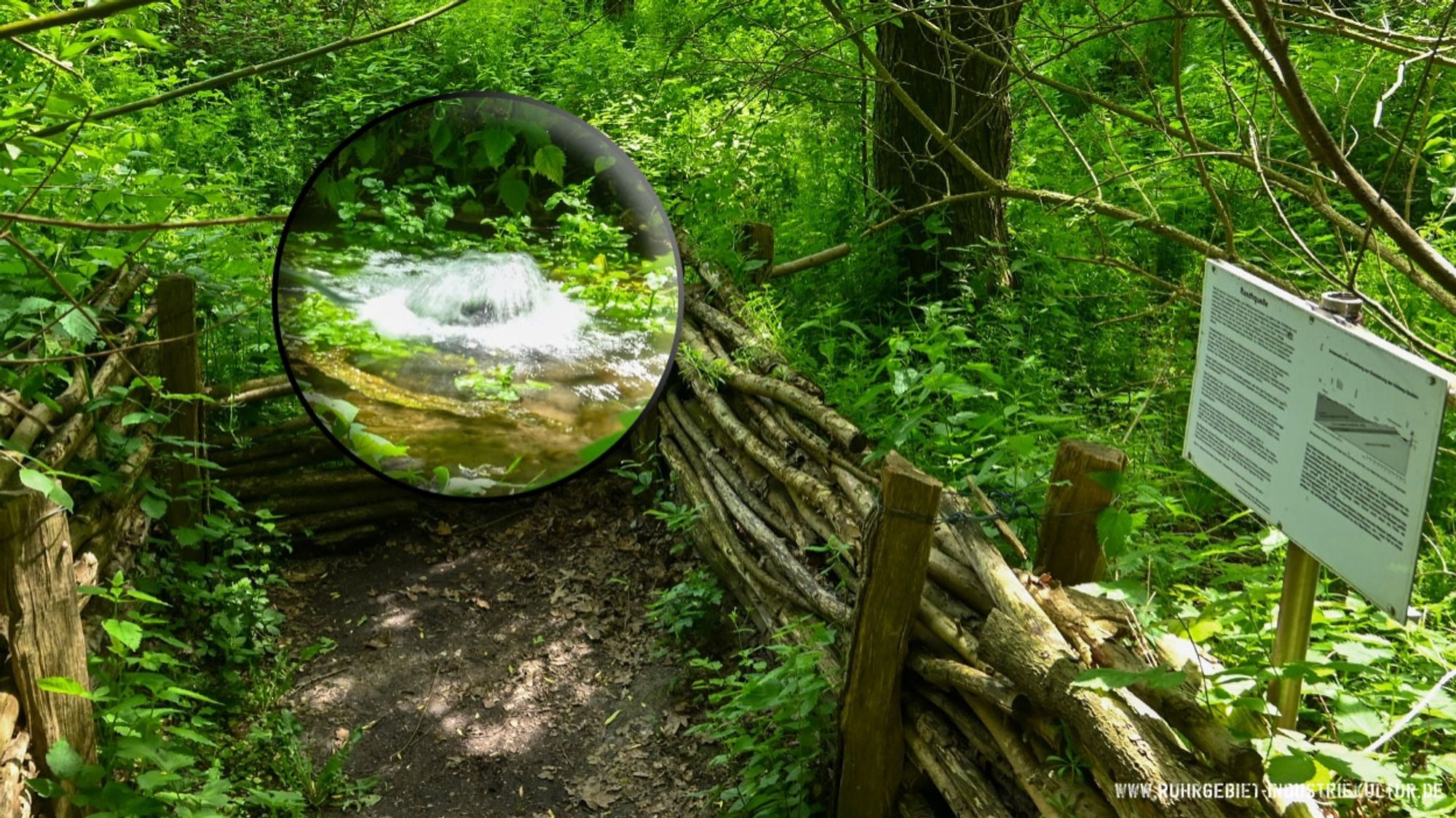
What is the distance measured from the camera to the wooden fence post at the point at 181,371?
4887 millimetres

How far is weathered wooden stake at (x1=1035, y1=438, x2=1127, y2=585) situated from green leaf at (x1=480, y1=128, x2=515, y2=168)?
5.82 ft

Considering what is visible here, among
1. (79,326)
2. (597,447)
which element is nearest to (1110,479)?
(597,447)

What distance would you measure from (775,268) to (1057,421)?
261 centimetres

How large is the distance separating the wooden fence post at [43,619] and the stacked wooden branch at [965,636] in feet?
7.92

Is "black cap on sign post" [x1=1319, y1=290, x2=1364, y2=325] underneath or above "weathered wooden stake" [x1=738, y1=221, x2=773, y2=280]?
above

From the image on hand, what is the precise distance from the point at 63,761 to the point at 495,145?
7.32ft

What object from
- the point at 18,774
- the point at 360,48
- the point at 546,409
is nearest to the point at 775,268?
the point at 546,409

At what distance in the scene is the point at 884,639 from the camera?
345 centimetres

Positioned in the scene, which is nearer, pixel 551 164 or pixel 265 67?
pixel 265 67

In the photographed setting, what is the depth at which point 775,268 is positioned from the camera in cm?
619

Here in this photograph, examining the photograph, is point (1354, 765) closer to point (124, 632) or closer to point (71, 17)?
point (71, 17)

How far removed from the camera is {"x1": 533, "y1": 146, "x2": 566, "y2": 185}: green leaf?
8.07 ft

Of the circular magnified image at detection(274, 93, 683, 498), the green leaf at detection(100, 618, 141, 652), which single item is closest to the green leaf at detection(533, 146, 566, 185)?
the circular magnified image at detection(274, 93, 683, 498)

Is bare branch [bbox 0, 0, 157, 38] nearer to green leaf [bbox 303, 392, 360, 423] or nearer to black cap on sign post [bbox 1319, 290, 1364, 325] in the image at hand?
green leaf [bbox 303, 392, 360, 423]
